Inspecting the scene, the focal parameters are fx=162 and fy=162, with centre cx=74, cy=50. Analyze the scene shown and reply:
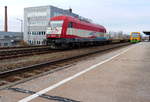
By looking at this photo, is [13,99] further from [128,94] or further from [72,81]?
[128,94]

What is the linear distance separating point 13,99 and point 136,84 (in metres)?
4.03

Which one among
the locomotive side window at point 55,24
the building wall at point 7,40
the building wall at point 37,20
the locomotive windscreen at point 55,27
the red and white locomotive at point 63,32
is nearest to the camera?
the red and white locomotive at point 63,32

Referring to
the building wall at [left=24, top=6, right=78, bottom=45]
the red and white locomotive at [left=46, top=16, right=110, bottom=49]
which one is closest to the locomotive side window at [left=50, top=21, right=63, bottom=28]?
the red and white locomotive at [left=46, top=16, right=110, bottom=49]

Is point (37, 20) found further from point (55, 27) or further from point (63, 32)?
point (63, 32)

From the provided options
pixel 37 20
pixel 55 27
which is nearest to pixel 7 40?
pixel 37 20

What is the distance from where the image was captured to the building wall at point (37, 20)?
2352 inches

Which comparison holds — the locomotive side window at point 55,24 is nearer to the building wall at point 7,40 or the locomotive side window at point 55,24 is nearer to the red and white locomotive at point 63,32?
the red and white locomotive at point 63,32

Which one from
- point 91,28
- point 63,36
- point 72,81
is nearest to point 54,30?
point 63,36

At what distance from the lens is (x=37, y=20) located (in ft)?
205

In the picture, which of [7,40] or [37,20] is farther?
[37,20]

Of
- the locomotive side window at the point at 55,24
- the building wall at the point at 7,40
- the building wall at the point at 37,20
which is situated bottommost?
the building wall at the point at 7,40

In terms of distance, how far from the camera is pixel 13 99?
4.10 meters

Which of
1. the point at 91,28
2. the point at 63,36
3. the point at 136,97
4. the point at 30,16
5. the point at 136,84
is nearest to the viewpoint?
the point at 136,97

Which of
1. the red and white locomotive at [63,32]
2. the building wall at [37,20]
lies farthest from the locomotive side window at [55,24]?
the building wall at [37,20]
